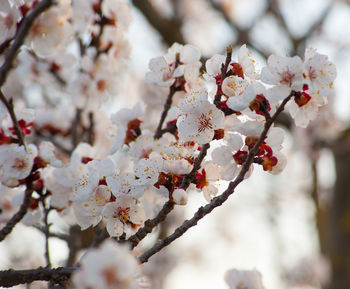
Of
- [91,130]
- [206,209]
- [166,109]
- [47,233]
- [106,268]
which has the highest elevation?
[91,130]

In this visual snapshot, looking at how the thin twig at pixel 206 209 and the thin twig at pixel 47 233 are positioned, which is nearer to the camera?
the thin twig at pixel 206 209

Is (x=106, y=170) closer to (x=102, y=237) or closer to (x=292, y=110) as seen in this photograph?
(x=102, y=237)

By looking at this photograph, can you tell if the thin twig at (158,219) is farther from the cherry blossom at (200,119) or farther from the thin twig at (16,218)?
the thin twig at (16,218)

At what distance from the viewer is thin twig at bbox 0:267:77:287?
931 mm

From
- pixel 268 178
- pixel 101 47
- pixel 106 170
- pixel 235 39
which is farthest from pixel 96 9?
pixel 268 178

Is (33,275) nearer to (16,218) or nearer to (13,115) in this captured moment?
(16,218)

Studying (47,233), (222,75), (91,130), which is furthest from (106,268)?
(91,130)

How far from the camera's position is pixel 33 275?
37.5 inches

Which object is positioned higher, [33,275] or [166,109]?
[166,109]

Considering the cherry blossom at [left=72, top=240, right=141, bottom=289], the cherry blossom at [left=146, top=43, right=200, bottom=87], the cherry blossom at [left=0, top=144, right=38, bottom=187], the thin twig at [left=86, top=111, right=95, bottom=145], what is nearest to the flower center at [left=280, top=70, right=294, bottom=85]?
the cherry blossom at [left=146, top=43, right=200, bottom=87]

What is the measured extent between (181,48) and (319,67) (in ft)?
1.60

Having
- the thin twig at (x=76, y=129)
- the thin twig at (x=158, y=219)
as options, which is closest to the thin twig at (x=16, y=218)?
the thin twig at (x=158, y=219)

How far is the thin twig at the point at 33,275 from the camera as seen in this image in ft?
3.05

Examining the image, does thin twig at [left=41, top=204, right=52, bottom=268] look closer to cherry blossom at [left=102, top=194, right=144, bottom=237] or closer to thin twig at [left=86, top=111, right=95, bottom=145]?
cherry blossom at [left=102, top=194, right=144, bottom=237]
